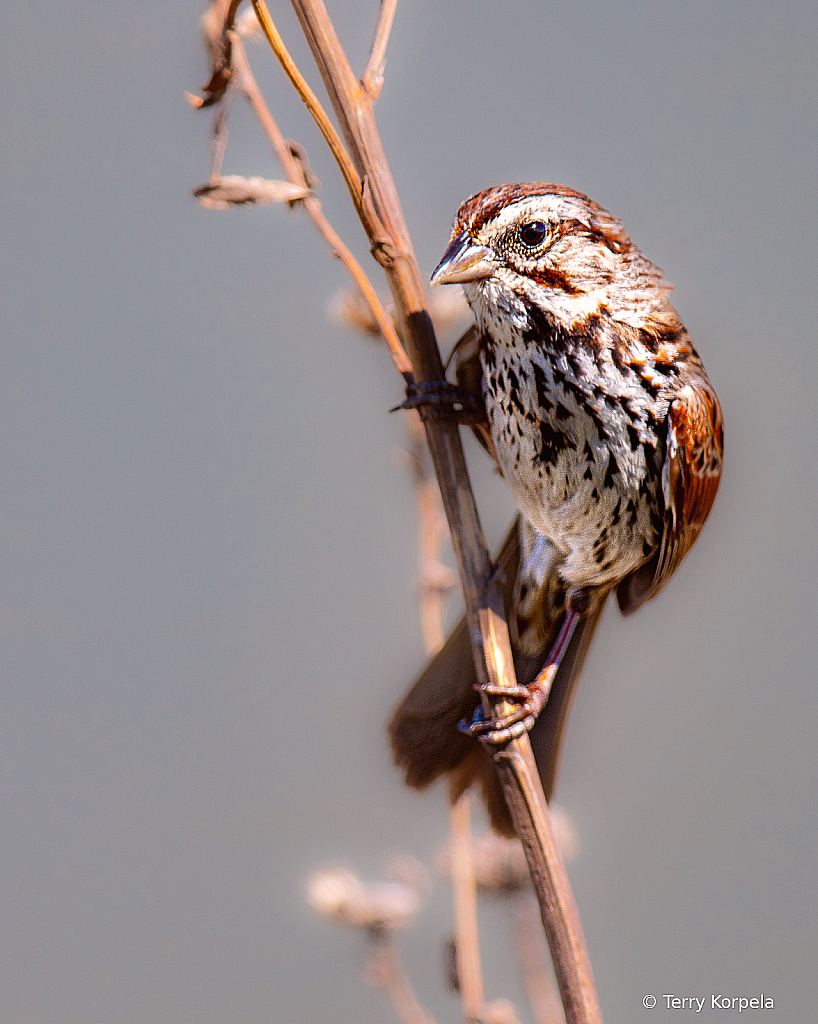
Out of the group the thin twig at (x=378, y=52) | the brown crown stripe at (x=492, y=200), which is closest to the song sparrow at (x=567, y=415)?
the brown crown stripe at (x=492, y=200)

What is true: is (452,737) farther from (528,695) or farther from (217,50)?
(217,50)

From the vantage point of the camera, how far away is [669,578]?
77 centimetres

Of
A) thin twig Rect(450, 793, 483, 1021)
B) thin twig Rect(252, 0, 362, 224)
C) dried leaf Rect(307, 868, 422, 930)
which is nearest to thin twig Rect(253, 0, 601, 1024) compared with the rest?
thin twig Rect(252, 0, 362, 224)

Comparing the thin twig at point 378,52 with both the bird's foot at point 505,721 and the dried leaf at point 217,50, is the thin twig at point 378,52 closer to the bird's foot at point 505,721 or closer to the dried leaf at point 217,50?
the dried leaf at point 217,50

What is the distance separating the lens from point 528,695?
0.63 meters

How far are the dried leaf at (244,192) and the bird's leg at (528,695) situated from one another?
13.2 inches

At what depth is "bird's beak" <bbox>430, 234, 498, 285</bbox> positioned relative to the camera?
0.60 meters

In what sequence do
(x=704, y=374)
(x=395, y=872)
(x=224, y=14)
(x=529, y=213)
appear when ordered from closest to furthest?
(x=224, y=14), (x=529, y=213), (x=704, y=374), (x=395, y=872)

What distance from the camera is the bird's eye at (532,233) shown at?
0.63 m

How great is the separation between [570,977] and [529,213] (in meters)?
0.49

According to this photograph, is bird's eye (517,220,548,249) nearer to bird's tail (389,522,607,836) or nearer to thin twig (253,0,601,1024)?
thin twig (253,0,601,1024)

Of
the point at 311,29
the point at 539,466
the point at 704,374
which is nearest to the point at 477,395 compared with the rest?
the point at 539,466

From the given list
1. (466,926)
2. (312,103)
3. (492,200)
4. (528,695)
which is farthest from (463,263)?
(466,926)

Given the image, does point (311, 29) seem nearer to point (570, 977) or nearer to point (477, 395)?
point (477, 395)
